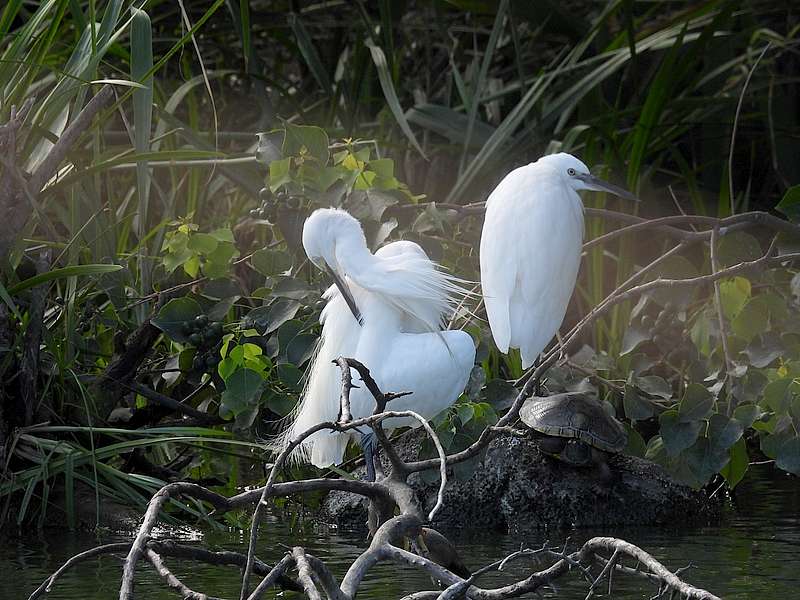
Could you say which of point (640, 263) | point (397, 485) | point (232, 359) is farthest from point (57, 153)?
point (640, 263)

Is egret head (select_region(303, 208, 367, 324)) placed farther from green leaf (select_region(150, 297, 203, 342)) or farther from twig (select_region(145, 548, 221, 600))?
twig (select_region(145, 548, 221, 600))

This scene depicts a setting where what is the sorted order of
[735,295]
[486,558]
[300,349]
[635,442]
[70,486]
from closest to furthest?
[486,558] → [70,486] → [300,349] → [735,295] → [635,442]

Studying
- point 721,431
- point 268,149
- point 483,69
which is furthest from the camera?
point 483,69

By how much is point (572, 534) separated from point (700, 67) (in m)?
4.13

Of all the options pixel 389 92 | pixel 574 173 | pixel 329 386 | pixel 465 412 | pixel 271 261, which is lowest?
pixel 465 412

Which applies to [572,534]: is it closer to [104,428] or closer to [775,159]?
[104,428]

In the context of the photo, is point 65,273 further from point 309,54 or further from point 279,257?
point 309,54

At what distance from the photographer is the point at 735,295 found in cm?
444

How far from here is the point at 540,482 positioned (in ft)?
16.1

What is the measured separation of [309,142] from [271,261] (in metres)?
0.49

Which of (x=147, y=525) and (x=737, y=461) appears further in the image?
(x=737, y=461)

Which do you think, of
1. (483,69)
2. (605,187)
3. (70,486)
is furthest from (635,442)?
(70,486)

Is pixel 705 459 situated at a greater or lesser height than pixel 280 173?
lesser

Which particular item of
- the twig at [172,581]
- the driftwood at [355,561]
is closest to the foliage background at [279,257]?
the driftwood at [355,561]
